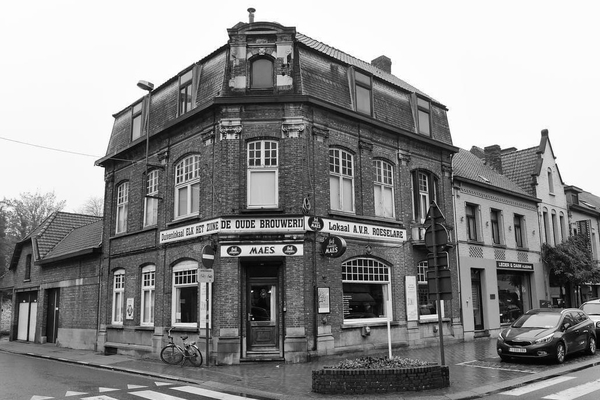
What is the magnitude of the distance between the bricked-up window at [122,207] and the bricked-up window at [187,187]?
4188mm

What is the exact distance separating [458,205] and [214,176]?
36.9ft

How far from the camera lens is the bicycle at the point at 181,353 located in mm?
15133

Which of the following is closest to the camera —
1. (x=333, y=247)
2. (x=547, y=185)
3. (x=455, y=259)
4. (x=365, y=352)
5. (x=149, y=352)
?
(x=333, y=247)

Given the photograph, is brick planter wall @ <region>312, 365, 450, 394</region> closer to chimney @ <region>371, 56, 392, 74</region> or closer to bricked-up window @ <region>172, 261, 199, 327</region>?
bricked-up window @ <region>172, 261, 199, 327</region>

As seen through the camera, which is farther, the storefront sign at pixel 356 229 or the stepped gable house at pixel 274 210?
the storefront sign at pixel 356 229

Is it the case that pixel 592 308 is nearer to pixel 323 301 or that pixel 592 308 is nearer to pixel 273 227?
pixel 323 301

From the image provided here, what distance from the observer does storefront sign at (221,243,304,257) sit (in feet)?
50.9

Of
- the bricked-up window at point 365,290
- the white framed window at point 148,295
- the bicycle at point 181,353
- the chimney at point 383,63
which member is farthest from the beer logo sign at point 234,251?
the chimney at point 383,63

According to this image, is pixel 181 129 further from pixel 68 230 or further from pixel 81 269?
pixel 68 230

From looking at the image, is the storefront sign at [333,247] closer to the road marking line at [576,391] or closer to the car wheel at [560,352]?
the car wheel at [560,352]

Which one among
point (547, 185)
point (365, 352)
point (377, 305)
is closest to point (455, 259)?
point (377, 305)

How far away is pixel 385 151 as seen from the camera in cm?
1908

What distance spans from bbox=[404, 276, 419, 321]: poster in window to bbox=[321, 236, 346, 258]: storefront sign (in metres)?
4.10

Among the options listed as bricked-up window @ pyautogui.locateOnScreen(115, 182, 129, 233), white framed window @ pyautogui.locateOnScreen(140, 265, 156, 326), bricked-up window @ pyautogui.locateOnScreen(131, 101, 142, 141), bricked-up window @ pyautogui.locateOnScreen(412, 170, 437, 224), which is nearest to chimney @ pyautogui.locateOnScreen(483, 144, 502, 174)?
bricked-up window @ pyautogui.locateOnScreen(412, 170, 437, 224)
